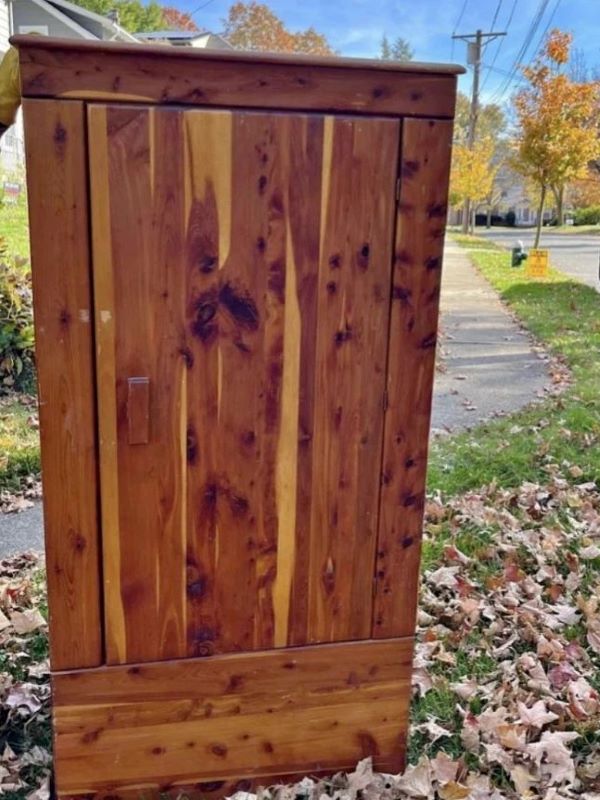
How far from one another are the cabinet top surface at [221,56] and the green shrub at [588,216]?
146 ft

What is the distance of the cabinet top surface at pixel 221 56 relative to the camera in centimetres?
158

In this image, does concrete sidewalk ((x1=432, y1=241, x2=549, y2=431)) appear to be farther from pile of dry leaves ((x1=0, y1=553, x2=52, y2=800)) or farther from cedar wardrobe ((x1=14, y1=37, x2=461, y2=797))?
cedar wardrobe ((x1=14, y1=37, x2=461, y2=797))

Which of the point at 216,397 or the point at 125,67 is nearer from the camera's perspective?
the point at 125,67

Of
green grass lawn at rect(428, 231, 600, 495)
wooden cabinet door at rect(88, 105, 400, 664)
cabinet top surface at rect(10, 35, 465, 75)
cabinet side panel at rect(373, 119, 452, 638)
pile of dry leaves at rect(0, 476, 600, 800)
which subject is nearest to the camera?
cabinet top surface at rect(10, 35, 465, 75)

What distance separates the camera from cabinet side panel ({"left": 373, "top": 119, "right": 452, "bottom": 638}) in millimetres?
1815

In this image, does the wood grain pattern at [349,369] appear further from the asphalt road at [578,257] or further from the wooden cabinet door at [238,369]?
the asphalt road at [578,257]

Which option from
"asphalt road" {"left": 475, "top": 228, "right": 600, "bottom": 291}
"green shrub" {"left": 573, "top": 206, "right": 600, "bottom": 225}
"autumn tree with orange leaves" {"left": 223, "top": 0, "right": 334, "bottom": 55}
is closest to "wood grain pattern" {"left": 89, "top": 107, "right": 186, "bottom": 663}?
"asphalt road" {"left": 475, "top": 228, "right": 600, "bottom": 291}

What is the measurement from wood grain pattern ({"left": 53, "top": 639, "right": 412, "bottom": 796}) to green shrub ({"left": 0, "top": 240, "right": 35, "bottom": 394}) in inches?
172

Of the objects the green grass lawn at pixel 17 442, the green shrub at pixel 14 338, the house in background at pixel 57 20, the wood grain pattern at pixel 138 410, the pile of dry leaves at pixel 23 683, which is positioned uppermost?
the house in background at pixel 57 20

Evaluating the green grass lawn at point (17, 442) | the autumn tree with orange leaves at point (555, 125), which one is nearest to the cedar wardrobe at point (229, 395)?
the green grass lawn at point (17, 442)

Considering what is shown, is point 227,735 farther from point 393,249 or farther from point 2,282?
point 2,282

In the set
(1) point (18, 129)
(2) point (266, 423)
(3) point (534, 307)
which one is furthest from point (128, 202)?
(1) point (18, 129)

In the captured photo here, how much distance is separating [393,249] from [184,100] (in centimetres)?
58

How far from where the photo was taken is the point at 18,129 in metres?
18.8
